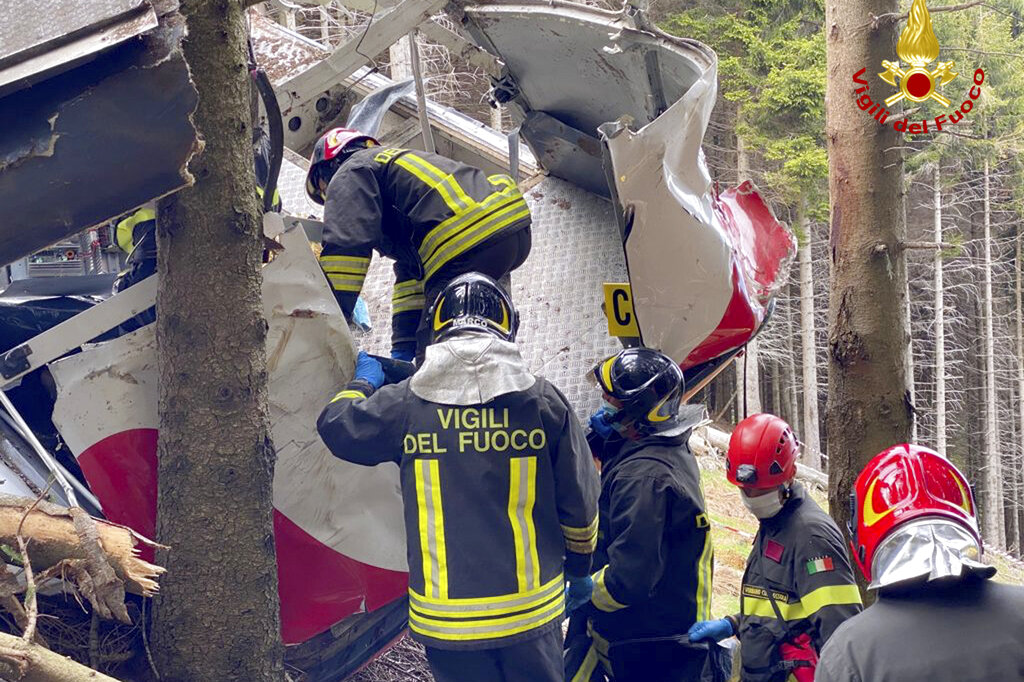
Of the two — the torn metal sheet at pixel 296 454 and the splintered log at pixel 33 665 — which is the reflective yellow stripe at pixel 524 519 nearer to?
the torn metal sheet at pixel 296 454

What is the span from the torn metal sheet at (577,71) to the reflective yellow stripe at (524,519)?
4.33 feet

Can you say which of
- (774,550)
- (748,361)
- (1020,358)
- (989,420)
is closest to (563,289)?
(774,550)

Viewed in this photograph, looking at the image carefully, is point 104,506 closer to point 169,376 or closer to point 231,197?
point 169,376

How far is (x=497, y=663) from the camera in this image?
10.3 ft

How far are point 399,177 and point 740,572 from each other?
268 inches

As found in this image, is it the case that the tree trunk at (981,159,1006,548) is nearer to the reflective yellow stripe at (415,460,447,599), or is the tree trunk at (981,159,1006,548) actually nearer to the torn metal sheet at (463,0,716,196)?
the torn metal sheet at (463,0,716,196)

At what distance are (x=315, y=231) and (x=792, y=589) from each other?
2.17 meters

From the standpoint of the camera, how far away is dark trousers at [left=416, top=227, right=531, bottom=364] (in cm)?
381

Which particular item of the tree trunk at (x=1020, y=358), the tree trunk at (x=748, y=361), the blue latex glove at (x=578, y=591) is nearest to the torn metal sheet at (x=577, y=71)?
the blue latex glove at (x=578, y=591)

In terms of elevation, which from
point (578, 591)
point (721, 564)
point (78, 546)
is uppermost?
point (78, 546)

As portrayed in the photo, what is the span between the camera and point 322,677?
11.7 feet

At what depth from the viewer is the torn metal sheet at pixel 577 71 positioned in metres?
3.91

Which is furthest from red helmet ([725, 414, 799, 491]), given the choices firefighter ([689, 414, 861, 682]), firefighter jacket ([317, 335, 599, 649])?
firefighter jacket ([317, 335, 599, 649])

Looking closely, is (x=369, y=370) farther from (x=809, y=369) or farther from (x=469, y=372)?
(x=809, y=369)
